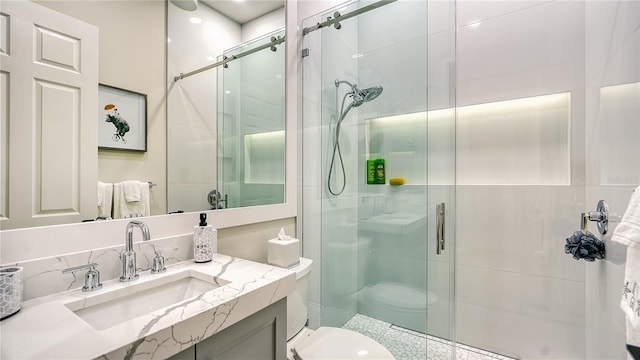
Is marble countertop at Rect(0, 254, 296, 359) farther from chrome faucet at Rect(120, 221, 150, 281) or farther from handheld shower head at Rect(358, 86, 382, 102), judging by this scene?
handheld shower head at Rect(358, 86, 382, 102)

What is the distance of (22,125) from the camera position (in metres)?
0.79

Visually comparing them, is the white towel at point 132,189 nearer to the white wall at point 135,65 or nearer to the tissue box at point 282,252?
the white wall at point 135,65

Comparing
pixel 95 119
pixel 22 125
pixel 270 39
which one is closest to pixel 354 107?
pixel 270 39

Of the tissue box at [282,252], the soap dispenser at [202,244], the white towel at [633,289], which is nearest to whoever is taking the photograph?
the white towel at [633,289]

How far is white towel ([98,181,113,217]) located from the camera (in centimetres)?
94

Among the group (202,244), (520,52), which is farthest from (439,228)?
(202,244)

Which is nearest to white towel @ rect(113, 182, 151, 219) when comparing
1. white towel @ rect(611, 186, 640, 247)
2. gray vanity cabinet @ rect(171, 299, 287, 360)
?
gray vanity cabinet @ rect(171, 299, 287, 360)

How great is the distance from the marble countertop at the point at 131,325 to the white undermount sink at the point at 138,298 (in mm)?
12

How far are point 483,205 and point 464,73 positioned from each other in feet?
2.96

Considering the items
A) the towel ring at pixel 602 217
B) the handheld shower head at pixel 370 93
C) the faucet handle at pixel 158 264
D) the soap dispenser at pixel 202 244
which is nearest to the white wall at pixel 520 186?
the towel ring at pixel 602 217

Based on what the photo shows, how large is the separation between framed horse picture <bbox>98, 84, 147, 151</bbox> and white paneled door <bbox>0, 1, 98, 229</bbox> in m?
0.02

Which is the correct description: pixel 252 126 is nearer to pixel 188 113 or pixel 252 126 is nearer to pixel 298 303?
pixel 188 113

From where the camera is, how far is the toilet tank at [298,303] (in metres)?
1.42

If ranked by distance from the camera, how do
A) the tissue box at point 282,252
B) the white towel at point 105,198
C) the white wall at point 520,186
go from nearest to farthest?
the white towel at point 105,198
the tissue box at point 282,252
the white wall at point 520,186
